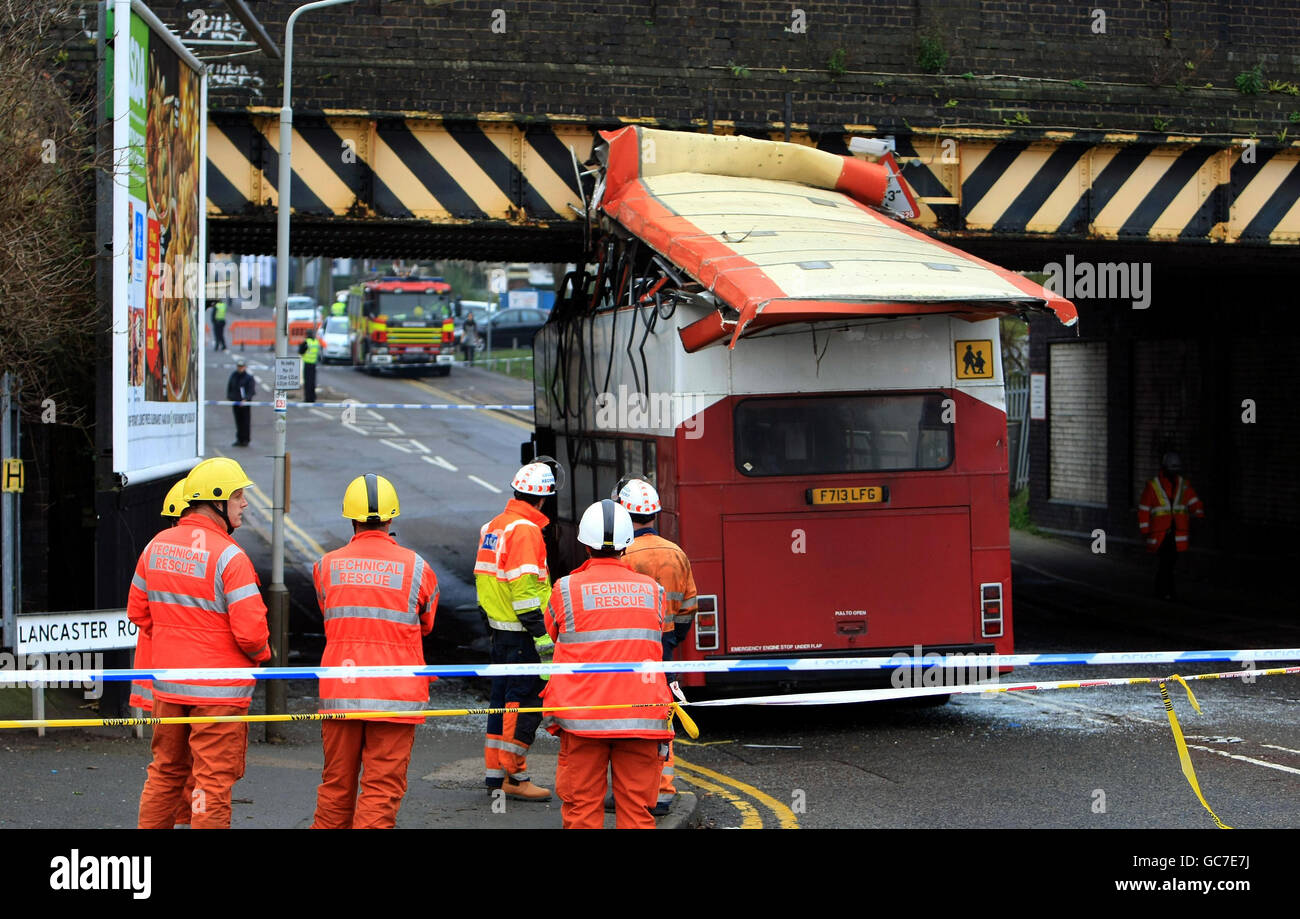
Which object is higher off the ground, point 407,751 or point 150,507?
point 150,507

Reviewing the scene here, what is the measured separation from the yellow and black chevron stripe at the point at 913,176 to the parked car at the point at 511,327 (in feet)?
155

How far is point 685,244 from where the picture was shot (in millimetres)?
11477

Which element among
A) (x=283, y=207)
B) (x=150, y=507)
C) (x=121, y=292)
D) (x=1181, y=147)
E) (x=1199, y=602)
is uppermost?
(x=1181, y=147)

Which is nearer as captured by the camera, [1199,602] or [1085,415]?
[1199,602]

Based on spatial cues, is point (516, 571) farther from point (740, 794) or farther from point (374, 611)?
point (740, 794)

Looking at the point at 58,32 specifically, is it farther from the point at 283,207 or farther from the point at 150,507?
the point at 150,507

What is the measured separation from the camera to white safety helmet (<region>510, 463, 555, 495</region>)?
978 cm

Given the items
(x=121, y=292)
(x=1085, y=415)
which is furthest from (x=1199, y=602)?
(x=121, y=292)

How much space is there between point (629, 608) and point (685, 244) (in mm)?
4663

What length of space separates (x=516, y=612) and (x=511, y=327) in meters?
54.4

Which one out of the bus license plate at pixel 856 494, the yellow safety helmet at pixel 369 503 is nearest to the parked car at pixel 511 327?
the bus license plate at pixel 856 494

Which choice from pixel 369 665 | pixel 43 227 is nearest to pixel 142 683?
pixel 369 665
